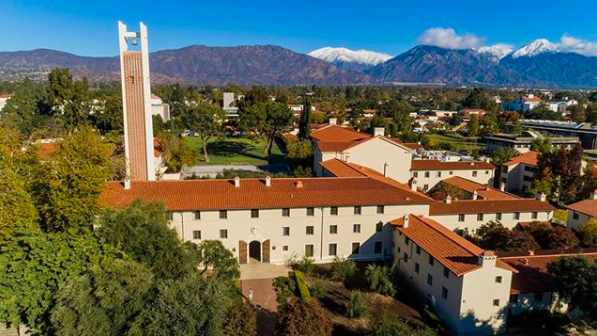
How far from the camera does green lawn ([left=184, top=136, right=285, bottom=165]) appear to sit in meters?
73.4

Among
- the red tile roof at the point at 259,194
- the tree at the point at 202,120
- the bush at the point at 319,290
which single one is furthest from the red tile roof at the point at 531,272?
the tree at the point at 202,120

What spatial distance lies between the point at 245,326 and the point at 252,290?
30.5ft

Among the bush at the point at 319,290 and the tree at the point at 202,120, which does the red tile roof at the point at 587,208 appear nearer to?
the bush at the point at 319,290

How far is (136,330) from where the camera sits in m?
16.9

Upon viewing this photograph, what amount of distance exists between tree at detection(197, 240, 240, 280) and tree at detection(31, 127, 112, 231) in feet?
21.4

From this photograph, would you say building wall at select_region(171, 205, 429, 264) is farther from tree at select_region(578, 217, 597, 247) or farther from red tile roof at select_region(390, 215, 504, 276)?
tree at select_region(578, 217, 597, 247)

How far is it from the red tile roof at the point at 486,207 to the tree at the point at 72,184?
24.8 metres

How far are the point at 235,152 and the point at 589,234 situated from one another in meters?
62.8

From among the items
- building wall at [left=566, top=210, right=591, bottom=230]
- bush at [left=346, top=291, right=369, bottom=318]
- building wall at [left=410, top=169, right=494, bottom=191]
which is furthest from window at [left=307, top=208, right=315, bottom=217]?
building wall at [left=566, top=210, right=591, bottom=230]

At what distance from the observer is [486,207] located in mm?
34938

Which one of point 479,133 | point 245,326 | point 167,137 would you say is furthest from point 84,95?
point 479,133

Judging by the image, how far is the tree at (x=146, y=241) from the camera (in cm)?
2168

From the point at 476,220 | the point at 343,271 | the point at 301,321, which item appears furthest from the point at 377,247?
the point at 301,321

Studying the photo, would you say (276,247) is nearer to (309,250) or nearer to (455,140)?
(309,250)
